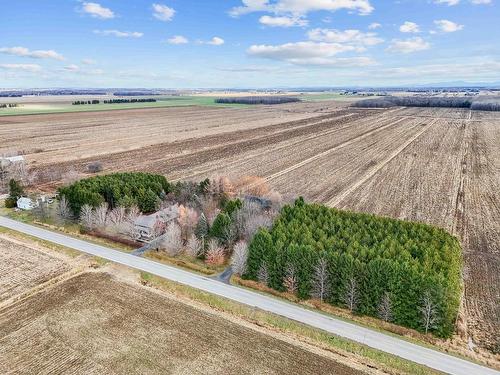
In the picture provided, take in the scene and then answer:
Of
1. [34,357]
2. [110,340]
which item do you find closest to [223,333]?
→ [110,340]

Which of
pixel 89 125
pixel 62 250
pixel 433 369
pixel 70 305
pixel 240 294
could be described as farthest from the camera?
pixel 89 125

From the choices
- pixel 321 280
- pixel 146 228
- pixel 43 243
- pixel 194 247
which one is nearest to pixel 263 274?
pixel 321 280

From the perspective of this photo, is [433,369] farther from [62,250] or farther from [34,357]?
→ [62,250]

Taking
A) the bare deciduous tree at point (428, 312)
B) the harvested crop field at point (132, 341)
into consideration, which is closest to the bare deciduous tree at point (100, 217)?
the harvested crop field at point (132, 341)

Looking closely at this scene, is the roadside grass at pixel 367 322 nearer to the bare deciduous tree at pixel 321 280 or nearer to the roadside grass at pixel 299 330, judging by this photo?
the bare deciduous tree at pixel 321 280

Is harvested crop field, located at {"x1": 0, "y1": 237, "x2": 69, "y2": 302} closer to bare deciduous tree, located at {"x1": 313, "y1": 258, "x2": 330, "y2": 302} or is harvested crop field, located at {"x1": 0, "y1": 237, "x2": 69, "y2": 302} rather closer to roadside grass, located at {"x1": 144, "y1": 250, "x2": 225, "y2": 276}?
roadside grass, located at {"x1": 144, "y1": 250, "x2": 225, "y2": 276}

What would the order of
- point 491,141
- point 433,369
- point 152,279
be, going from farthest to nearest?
point 491,141 → point 152,279 → point 433,369
